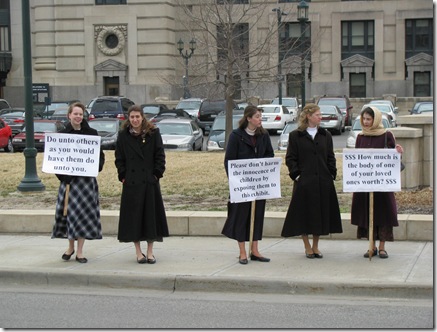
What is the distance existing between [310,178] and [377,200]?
0.87 metres

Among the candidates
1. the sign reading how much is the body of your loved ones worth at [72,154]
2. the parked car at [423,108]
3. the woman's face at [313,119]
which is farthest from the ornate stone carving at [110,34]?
the woman's face at [313,119]

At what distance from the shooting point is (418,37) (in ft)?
183

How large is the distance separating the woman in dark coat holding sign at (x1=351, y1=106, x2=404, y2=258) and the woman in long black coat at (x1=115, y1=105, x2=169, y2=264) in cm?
245

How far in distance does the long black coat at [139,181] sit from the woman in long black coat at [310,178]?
1604mm

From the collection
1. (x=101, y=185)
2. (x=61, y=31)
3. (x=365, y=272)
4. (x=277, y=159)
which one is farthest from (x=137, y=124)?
(x=61, y=31)

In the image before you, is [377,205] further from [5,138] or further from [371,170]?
[5,138]

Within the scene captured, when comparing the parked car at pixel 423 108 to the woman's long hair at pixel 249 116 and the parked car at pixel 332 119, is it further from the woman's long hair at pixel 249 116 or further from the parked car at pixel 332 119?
the woman's long hair at pixel 249 116

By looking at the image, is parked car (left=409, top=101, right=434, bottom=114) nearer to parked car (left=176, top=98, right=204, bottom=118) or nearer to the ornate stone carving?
parked car (left=176, top=98, right=204, bottom=118)

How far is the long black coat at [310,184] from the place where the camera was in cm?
966

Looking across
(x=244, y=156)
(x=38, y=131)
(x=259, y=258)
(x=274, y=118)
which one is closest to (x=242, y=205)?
(x=244, y=156)

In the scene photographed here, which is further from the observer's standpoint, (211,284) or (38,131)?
(38,131)

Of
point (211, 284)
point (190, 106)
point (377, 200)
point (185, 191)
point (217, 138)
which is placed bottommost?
point (211, 284)

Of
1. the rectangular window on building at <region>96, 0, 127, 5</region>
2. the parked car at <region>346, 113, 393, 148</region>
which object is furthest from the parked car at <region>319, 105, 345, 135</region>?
the rectangular window on building at <region>96, 0, 127, 5</region>

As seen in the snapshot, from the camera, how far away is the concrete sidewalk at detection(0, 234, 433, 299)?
8.72 m
